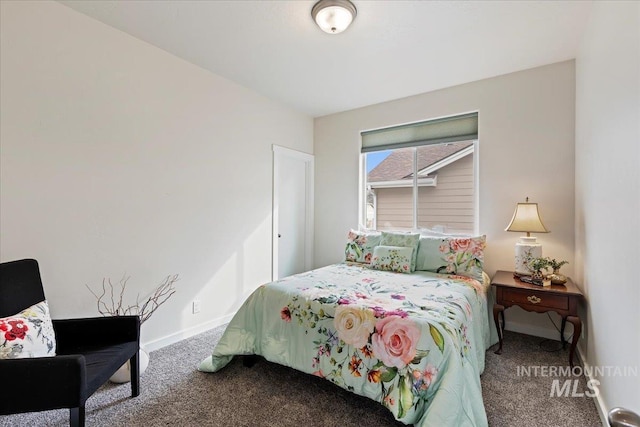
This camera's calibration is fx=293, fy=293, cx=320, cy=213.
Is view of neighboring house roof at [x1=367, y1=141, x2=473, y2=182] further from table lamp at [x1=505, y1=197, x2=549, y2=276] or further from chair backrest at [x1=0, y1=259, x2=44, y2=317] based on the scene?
chair backrest at [x1=0, y1=259, x2=44, y2=317]

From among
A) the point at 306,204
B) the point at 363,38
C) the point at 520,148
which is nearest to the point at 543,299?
the point at 520,148

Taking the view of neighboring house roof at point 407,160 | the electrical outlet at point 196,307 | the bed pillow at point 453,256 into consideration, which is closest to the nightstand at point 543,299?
the bed pillow at point 453,256

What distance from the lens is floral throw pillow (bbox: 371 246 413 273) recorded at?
2.80 metres

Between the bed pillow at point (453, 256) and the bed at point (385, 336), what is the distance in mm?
40

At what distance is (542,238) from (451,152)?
49.9 inches

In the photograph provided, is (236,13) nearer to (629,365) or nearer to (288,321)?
(288,321)

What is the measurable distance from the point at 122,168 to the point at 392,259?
247 cm

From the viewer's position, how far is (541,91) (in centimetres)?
277

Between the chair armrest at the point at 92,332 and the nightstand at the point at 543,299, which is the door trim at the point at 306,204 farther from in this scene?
the nightstand at the point at 543,299

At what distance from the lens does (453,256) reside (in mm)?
2746

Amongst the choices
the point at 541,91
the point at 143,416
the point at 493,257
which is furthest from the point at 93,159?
the point at 541,91

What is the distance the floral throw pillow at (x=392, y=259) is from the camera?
→ 2.80 metres

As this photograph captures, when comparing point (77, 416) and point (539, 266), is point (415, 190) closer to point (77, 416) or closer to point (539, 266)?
point (539, 266)

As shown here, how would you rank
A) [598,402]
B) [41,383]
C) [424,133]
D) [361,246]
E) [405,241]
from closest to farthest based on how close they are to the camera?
[41,383] → [598,402] → [405,241] → [361,246] → [424,133]
